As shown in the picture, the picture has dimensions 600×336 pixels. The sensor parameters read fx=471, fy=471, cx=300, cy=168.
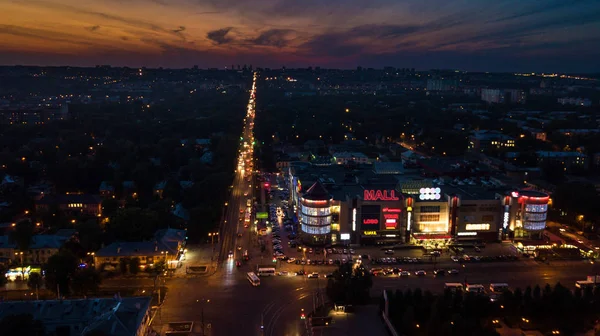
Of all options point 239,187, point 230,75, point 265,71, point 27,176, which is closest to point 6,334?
point 239,187

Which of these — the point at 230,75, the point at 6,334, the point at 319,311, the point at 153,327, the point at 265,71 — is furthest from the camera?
the point at 265,71

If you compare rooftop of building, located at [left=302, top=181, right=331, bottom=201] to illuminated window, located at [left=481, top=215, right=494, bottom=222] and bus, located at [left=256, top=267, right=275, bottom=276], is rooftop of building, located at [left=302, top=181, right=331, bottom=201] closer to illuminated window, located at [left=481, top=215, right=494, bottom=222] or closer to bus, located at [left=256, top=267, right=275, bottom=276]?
bus, located at [left=256, top=267, right=275, bottom=276]

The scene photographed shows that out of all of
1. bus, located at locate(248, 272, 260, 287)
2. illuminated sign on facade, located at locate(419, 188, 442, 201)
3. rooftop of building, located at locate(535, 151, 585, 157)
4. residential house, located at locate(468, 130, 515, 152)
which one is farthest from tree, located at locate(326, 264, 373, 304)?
residential house, located at locate(468, 130, 515, 152)

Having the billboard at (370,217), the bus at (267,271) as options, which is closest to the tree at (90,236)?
the bus at (267,271)

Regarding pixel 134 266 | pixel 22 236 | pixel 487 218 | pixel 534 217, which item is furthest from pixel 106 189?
pixel 534 217

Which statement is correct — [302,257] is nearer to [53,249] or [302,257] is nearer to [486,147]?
[53,249]

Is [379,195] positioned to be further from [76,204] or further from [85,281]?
[76,204]

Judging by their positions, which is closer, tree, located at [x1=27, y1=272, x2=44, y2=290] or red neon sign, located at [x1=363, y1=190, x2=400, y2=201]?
tree, located at [x1=27, y1=272, x2=44, y2=290]
